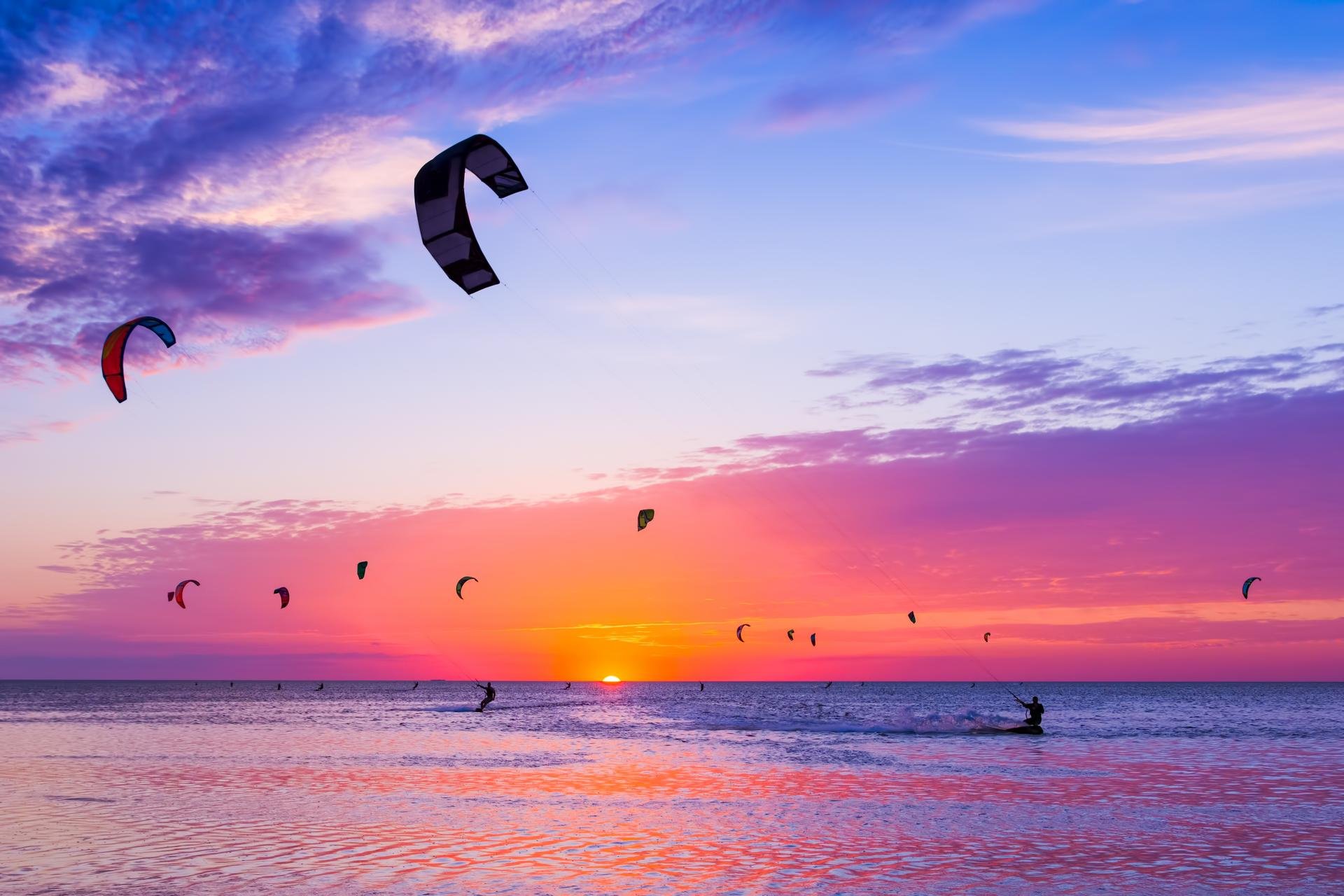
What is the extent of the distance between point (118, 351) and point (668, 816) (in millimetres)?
14924

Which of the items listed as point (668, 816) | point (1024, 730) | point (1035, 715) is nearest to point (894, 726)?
point (1024, 730)

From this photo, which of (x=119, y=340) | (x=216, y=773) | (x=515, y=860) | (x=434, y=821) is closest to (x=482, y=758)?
(x=216, y=773)

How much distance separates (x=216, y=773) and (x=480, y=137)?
18624mm

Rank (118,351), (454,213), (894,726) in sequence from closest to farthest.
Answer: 1. (454,213)
2. (118,351)
3. (894,726)

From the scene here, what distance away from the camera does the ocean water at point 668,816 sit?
12.7 metres

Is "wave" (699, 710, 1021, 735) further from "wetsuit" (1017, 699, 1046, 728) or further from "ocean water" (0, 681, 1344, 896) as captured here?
"ocean water" (0, 681, 1344, 896)

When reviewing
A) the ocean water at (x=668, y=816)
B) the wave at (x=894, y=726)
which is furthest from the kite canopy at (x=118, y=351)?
the wave at (x=894, y=726)

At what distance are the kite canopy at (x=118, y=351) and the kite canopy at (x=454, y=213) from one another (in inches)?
415

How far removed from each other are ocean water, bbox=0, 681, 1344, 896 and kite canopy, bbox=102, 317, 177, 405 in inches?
325

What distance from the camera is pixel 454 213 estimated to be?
46.1ft

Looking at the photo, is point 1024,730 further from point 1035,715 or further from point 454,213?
point 454,213

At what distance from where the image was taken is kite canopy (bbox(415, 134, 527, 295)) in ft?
46.1

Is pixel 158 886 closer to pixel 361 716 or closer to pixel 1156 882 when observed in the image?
pixel 1156 882

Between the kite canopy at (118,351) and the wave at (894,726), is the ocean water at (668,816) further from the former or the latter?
the kite canopy at (118,351)
